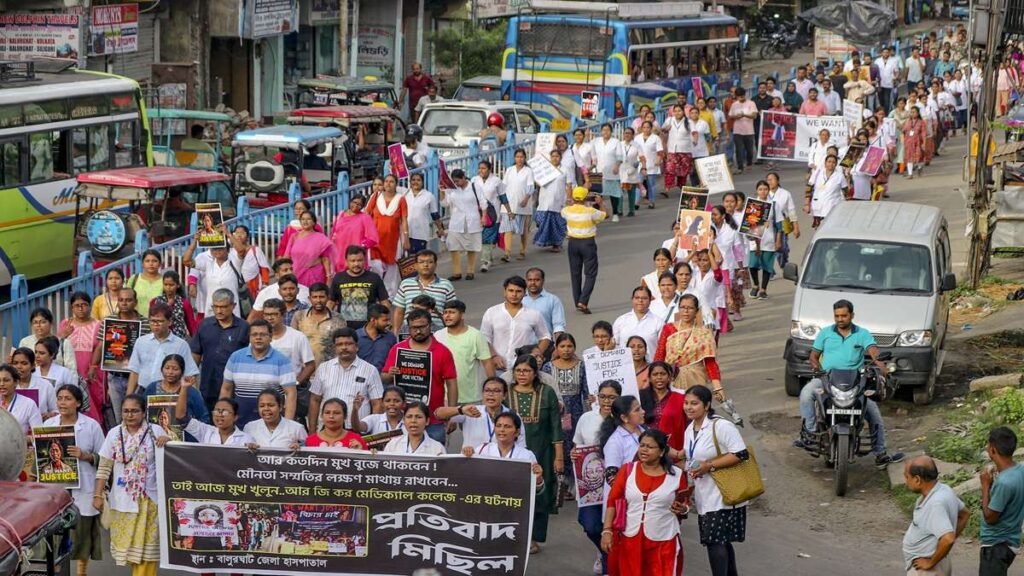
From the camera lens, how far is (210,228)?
15305 millimetres

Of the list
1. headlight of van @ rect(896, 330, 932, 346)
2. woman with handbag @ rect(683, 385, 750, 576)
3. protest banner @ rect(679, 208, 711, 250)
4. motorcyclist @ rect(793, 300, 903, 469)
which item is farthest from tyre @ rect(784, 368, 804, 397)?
woman with handbag @ rect(683, 385, 750, 576)

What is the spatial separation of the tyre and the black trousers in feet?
9.66

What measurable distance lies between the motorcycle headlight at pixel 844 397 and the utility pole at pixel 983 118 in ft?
25.9

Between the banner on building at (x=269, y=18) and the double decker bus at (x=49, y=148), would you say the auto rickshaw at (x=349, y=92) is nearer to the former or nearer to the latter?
the banner on building at (x=269, y=18)

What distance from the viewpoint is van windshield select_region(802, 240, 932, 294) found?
15781 millimetres

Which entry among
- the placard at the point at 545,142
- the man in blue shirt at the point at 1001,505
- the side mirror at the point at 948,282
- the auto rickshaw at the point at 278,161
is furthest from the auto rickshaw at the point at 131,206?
the man in blue shirt at the point at 1001,505

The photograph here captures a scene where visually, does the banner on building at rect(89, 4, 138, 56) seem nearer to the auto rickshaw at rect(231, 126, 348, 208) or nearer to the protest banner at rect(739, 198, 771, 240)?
the auto rickshaw at rect(231, 126, 348, 208)

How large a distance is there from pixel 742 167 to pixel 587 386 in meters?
18.6

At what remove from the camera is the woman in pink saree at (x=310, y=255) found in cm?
1598

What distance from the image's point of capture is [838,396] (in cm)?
1303

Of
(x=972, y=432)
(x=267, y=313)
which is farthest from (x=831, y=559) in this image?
(x=267, y=313)

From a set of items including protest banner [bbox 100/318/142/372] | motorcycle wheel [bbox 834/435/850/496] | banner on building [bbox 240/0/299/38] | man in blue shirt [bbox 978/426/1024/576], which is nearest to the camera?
man in blue shirt [bbox 978/426/1024/576]

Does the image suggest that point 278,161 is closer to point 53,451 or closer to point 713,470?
point 53,451

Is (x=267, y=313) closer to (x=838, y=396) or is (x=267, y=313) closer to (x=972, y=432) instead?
(x=838, y=396)
